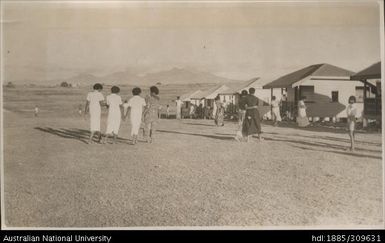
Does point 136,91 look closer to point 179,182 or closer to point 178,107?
point 178,107

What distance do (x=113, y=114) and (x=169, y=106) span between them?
78cm

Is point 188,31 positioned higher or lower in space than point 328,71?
higher

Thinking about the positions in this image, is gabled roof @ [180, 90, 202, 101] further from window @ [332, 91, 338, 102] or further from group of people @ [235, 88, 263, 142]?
window @ [332, 91, 338, 102]

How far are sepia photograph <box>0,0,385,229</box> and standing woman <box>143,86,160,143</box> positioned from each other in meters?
0.02

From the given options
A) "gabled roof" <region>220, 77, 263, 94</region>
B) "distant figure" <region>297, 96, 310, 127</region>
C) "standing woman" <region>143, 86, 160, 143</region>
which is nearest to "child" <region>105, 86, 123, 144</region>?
"standing woman" <region>143, 86, 160, 143</region>

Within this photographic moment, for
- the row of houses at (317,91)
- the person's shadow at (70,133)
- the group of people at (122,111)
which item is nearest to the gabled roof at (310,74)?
the row of houses at (317,91)

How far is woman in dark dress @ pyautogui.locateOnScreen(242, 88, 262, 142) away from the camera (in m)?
5.53

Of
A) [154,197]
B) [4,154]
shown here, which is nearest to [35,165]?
[4,154]

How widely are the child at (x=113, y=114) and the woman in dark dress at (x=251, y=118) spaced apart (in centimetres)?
173

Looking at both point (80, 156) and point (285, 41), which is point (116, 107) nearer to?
point (80, 156)

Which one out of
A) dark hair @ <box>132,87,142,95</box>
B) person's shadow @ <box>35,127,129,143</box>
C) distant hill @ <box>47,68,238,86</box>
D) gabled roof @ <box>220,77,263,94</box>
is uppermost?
distant hill @ <box>47,68,238,86</box>

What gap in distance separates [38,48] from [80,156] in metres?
1.43

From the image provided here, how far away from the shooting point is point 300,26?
494 cm

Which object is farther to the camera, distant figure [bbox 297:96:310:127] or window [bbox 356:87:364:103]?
distant figure [bbox 297:96:310:127]
